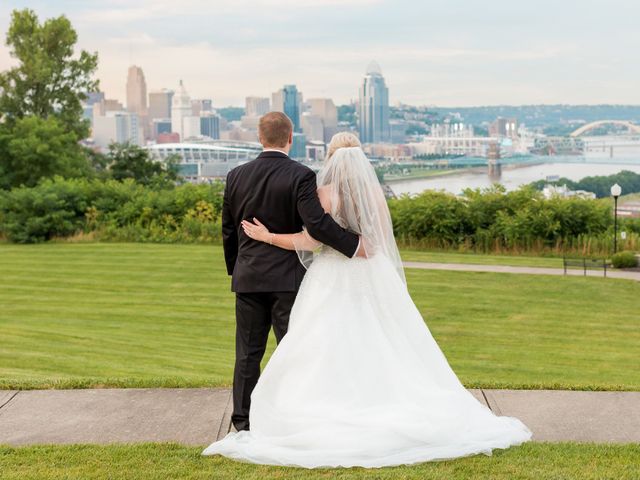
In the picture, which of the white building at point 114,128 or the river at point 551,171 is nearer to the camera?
the river at point 551,171

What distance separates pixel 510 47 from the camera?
190m

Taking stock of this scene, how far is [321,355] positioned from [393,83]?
543 ft

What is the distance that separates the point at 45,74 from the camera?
171 feet

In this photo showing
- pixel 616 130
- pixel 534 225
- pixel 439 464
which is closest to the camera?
pixel 439 464

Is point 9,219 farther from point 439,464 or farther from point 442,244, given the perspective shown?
point 439,464

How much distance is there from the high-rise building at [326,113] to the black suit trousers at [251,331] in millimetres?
123541

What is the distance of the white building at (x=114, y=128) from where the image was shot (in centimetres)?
16525

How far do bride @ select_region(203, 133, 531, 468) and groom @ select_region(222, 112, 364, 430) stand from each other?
A: 10 centimetres

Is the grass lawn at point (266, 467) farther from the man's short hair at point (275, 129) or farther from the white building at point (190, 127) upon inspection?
the white building at point (190, 127)

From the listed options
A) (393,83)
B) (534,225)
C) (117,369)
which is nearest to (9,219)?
(534,225)

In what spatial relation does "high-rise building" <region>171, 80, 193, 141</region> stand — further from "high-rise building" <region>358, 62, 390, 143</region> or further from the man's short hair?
the man's short hair

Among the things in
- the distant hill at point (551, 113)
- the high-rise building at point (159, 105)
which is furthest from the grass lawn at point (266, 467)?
the high-rise building at point (159, 105)

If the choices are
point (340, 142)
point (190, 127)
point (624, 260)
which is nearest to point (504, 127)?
point (190, 127)

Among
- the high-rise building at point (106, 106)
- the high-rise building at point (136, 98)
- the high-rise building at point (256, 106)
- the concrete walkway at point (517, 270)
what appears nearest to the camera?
the concrete walkway at point (517, 270)
